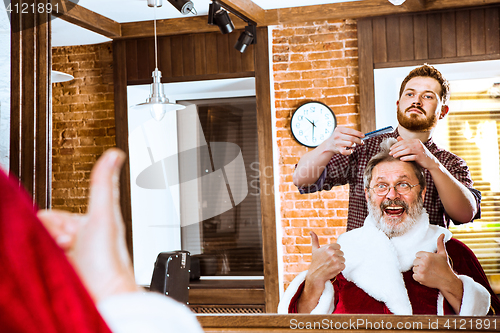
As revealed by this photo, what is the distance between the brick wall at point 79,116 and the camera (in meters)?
1.17

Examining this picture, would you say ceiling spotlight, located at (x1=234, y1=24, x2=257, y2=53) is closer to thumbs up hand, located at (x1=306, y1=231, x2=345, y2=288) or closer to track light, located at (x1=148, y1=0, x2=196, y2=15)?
track light, located at (x1=148, y1=0, x2=196, y2=15)

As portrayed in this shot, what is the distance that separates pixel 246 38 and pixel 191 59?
186mm

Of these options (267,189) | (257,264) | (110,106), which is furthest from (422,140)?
(110,106)

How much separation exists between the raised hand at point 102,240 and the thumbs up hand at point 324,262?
108cm

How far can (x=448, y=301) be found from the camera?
110cm

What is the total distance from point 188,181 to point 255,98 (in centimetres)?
34

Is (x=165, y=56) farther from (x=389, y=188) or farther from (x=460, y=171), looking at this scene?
(x=460, y=171)

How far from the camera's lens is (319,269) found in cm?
123

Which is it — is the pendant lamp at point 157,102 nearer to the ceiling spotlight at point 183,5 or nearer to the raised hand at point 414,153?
the ceiling spotlight at point 183,5

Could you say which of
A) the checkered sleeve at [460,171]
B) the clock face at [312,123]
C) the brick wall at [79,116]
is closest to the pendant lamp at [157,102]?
the brick wall at [79,116]

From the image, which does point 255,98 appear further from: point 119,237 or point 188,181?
point 119,237

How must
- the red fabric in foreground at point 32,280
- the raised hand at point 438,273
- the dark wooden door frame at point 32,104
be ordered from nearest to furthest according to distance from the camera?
1. the red fabric in foreground at point 32,280
2. the dark wooden door frame at point 32,104
3. the raised hand at point 438,273

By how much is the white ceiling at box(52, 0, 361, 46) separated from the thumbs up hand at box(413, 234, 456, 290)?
771 mm

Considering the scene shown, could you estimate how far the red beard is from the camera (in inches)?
47.0
